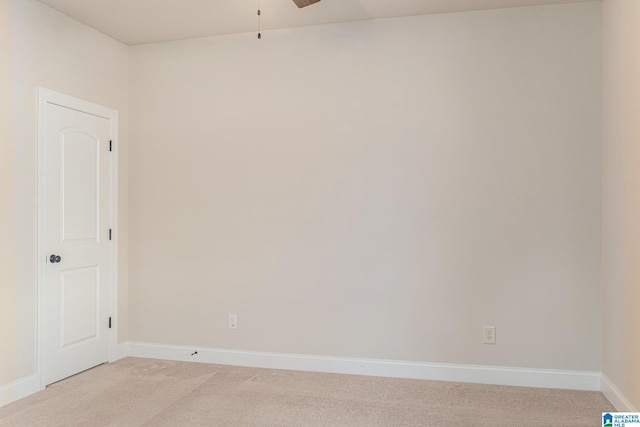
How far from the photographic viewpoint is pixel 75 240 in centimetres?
361

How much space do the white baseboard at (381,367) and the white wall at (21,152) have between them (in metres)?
1.11

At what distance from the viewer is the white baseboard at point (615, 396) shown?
2688mm

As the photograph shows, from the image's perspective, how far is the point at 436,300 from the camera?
3.52m

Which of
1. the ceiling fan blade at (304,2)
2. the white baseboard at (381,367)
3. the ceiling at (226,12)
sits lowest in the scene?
the white baseboard at (381,367)

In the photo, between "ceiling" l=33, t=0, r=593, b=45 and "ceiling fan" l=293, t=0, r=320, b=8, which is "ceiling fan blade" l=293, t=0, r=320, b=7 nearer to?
"ceiling fan" l=293, t=0, r=320, b=8

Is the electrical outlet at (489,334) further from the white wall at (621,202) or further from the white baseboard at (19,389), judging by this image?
the white baseboard at (19,389)

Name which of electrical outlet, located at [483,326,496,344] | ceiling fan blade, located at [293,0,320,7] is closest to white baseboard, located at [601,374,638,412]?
electrical outlet, located at [483,326,496,344]

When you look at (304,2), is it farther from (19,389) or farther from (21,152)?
(19,389)

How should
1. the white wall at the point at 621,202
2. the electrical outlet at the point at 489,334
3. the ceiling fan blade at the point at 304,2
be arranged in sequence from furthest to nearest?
the electrical outlet at the point at 489,334 → the ceiling fan blade at the point at 304,2 → the white wall at the point at 621,202

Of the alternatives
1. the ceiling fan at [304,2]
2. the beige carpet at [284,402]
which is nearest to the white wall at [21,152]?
the beige carpet at [284,402]

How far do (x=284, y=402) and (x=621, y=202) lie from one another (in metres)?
2.52

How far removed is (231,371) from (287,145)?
1906 millimetres

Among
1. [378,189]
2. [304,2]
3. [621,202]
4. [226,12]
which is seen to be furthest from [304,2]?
[621,202]

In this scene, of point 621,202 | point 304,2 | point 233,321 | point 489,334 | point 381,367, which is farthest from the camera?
point 233,321
